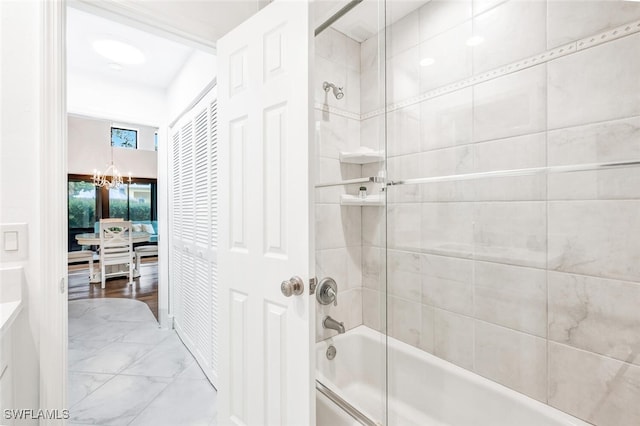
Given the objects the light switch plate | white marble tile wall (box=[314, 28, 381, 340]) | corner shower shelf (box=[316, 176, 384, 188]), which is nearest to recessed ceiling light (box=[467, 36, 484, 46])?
white marble tile wall (box=[314, 28, 381, 340])

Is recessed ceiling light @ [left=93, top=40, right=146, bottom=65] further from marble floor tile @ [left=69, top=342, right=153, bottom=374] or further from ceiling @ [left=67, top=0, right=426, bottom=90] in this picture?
marble floor tile @ [left=69, top=342, right=153, bottom=374]

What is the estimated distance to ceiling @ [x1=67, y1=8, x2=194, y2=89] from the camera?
7.50 ft

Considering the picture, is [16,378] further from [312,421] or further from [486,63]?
[486,63]

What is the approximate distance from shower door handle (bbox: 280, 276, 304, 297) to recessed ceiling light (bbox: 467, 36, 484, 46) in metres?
1.43

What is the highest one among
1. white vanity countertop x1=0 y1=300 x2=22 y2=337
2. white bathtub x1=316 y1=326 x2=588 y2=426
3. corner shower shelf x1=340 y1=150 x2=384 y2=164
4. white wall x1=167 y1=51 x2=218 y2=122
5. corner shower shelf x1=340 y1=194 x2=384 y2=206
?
white wall x1=167 y1=51 x2=218 y2=122

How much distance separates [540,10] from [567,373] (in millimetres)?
1516

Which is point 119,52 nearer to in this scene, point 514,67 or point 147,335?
point 147,335

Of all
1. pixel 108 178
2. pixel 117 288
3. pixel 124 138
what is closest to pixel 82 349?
pixel 117 288

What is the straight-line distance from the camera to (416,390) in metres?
1.65

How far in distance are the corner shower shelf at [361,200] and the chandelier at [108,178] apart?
245 inches

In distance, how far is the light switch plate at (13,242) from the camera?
114 cm

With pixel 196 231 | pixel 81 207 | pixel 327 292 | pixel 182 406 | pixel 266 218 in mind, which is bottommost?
pixel 182 406

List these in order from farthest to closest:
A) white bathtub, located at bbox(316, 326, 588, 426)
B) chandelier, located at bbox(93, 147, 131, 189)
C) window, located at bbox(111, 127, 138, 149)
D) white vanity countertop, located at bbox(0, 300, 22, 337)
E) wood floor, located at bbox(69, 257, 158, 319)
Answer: window, located at bbox(111, 127, 138, 149) < chandelier, located at bbox(93, 147, 131, 189) < wood floor, located at bbox(69, 257, 158, 319) < white bathtub, located at bbox(316, 326, 588, 426) < white vanity countertop, located at bbox(0, 300, 22, 337)

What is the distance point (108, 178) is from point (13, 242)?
21.2 feet
